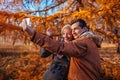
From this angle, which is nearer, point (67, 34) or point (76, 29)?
point (76, 29)

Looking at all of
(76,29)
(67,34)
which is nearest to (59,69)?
(67,34)

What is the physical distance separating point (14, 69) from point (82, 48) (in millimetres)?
4756

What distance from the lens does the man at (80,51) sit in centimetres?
252

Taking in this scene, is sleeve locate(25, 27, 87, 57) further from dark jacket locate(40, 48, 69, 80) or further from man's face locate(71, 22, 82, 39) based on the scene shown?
dark jacket locate(40, 48, 69, 80)

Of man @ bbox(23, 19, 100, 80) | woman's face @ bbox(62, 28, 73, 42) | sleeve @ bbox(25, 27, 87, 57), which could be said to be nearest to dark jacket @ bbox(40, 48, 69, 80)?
woman's face @ bbox(62, 28, 73, 42)

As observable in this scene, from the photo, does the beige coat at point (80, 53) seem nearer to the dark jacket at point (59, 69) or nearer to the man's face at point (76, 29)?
the man's face at point (76, 29)

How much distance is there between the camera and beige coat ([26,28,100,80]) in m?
2.51

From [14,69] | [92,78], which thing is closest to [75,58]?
[92,78]

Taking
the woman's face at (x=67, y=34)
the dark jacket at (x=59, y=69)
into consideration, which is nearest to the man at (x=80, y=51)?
the woman's face at (x=67, y=34)

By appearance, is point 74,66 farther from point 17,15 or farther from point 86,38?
point 17,15

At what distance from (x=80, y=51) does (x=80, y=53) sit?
0.02 meters

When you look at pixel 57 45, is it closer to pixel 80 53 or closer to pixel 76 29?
pixel 80 53

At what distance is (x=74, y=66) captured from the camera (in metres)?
→ 2.83

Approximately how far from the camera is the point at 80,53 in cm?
264
